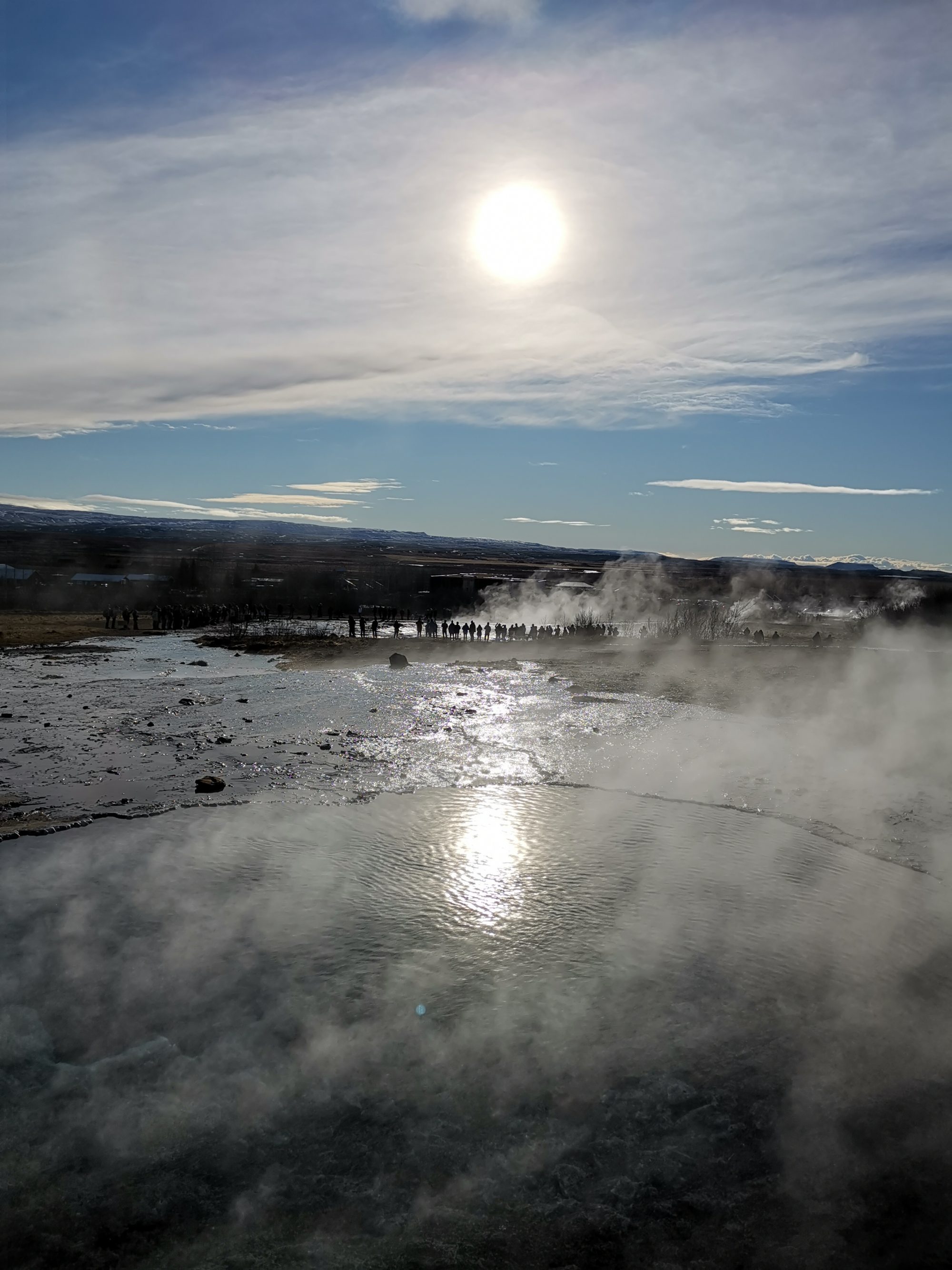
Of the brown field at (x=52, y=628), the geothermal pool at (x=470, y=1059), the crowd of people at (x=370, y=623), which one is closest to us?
the geothermal pool at (x=470, y=1059)

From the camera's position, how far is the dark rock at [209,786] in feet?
44.5

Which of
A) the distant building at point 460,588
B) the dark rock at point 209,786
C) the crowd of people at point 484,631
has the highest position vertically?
the distant building at point 460,588

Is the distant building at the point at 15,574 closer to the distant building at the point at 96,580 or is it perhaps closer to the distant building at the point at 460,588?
the distant building at the point at 96,580

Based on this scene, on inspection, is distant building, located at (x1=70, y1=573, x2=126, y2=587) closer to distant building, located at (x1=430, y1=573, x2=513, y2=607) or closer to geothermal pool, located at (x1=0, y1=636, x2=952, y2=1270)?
distant building, located at (x1=430, y1=573, x2=513, y2=607)

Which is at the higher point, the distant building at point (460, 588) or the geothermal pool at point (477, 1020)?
the distant building at point (460, 588)

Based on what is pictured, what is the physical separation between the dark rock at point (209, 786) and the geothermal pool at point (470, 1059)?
8.81ft

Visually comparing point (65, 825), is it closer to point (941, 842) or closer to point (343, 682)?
point (941, 842)

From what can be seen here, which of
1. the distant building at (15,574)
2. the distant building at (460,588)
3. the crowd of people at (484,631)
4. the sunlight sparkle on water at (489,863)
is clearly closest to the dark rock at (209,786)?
the sunlight sparkle on water at (489,863)

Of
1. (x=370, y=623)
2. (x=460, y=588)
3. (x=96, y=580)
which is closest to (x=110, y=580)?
(x=96, y=580)

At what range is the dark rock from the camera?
535 inches

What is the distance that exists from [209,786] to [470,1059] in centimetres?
825

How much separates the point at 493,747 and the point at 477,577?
59.8 m

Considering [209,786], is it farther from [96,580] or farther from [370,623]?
[96,580]

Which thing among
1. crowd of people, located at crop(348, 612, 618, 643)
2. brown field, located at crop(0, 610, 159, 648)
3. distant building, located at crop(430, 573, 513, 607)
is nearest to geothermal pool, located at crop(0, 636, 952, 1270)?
crowd of people, located at crop(348, 612, 618, 643)
